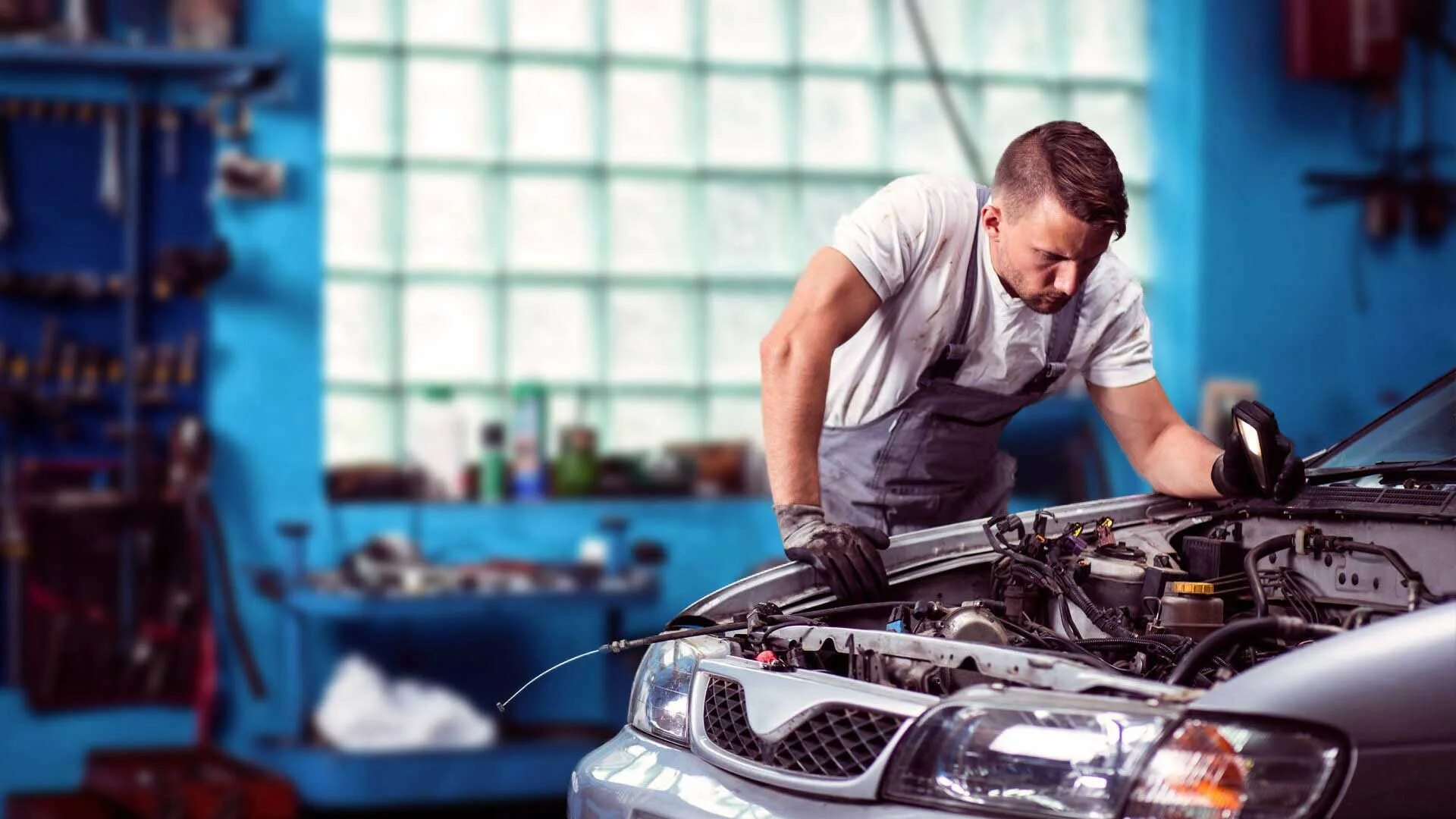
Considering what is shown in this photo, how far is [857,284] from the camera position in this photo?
2498mm

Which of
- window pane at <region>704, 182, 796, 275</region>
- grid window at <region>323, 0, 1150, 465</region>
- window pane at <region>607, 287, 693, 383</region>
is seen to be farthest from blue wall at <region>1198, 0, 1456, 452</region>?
window pane at <region>607, 287, 693, 383</region>

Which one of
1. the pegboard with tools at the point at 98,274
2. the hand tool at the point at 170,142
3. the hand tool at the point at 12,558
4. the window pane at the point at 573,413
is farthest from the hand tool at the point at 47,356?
the window pane at the point at 573,413

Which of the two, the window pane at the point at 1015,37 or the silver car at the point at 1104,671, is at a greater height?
the window pane at the point at 1015,37

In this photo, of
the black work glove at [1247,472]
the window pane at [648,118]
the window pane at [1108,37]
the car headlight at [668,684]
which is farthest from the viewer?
the window pane at [1108,37]

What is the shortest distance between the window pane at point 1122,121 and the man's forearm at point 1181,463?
11.9 feet

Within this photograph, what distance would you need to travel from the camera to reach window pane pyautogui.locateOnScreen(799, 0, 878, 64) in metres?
5.64

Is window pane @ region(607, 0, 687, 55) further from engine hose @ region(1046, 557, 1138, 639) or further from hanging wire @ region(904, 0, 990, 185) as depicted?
engine hose @ region(1046, 557, 1138, 639)

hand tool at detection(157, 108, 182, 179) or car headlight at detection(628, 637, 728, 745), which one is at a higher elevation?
hand tool at detection(157, 108, 182, 179)

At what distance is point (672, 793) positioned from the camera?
1.82 m

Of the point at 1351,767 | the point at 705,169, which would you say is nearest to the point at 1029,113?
the point at 705,169

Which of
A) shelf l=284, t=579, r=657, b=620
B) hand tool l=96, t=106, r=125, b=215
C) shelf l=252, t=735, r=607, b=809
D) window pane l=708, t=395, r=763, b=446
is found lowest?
shelf l=252, t=735, r=607, b=809

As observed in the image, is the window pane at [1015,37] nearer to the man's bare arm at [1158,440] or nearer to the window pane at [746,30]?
the window pane at [746,30]

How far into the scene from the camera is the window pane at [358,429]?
519 centimetres

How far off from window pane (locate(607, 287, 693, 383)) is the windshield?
339cm
